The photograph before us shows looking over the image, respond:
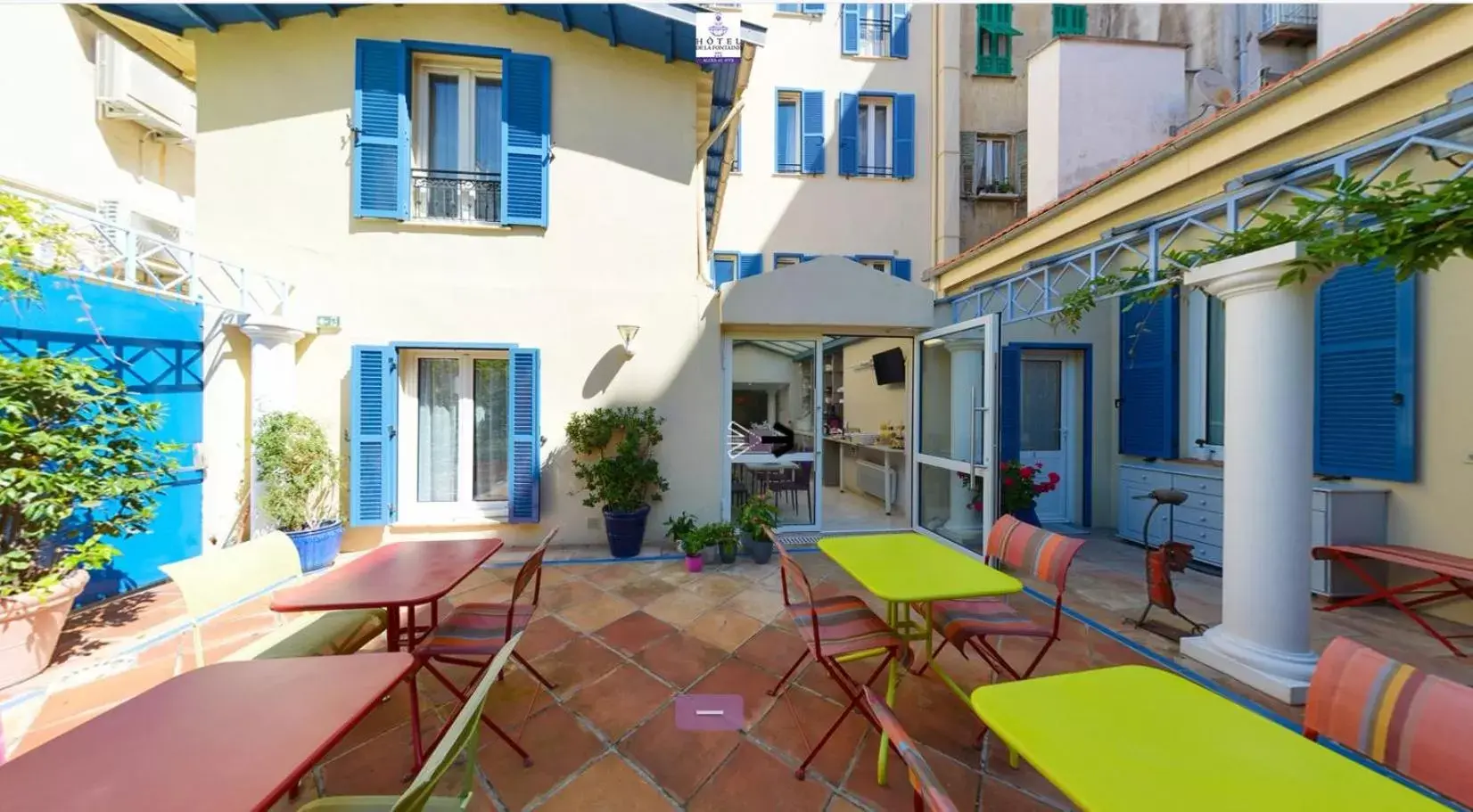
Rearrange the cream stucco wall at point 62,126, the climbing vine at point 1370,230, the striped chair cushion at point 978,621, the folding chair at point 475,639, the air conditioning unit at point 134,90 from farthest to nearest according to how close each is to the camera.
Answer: the air conditioning unit at point 134,90, the cream stucco wall at point 62,126, the striped chair cushion at point 978,621, the folding chair at point 475,639, the climbing vine at point 1370,230

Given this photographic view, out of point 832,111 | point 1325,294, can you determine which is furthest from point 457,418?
point 1325,294

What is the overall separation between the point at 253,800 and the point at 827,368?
27.9ft

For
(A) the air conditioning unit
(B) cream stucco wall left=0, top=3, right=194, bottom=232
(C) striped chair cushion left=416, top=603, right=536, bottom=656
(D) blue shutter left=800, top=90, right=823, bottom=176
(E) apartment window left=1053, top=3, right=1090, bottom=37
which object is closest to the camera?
(C) striped chair cushion left=416, top=603, right=536, bottom=656

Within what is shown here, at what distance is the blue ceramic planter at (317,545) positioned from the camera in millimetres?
4488

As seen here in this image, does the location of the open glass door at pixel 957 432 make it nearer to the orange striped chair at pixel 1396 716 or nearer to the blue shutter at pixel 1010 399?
→ the blue shutter at pixel 1010 399

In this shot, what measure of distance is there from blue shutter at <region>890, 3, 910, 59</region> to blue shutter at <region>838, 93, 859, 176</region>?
1.05m

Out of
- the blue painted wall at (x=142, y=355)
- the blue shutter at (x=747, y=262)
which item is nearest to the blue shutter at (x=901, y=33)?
the blue shutter at (x=747, y=262)

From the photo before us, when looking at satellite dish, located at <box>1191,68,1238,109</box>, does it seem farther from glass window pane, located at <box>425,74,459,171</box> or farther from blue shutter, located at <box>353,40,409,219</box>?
blue shutter, located at <box>353,40,409,219</box>

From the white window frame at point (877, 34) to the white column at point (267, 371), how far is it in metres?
8.62

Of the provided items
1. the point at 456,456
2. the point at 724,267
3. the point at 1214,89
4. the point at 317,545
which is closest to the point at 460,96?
the point at 456,456

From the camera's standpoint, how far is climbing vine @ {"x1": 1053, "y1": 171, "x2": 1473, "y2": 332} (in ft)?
6.60

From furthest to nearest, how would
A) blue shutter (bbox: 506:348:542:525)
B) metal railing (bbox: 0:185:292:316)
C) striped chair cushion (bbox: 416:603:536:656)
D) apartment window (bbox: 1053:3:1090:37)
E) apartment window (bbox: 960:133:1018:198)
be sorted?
apartment window (bbox: 1053:3:1090:37) < apartment window (bbox: 960:133:1018:198) < blue shutter (bbox: 506:348:542:525) < metal railing (bbox: 0:185:292:316) < striped chair cushion (bbox: 416:603:536:656)

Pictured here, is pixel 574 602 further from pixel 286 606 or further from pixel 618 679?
pixel 286 606

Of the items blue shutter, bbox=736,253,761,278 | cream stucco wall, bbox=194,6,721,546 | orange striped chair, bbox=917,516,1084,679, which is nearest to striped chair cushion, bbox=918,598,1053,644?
orange striped chair, bbox=917,516,1084,679
